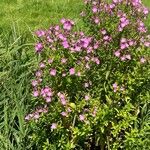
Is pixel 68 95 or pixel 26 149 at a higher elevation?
pixel 68 95

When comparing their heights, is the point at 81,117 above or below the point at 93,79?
below

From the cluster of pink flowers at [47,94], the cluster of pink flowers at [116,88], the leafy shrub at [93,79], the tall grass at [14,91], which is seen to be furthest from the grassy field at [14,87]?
the cluster of pink flowers at [116,88]

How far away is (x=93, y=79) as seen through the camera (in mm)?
4500

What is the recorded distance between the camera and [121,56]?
445cm

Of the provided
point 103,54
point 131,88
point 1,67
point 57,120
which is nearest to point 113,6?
point 103,54

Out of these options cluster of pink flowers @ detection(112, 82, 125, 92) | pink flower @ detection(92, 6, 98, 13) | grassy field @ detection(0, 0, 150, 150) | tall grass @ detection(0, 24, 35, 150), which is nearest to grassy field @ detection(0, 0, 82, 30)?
grassy field @ detection(0, 0, 150, 150)

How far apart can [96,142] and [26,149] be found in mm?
612

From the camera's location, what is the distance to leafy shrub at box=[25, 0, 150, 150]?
14.2 ft

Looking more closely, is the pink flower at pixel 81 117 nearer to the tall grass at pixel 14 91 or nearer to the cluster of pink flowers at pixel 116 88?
the cluster of pink flowers at pixel 116 88

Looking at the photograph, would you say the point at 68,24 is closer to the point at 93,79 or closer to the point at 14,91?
the point at 93,79

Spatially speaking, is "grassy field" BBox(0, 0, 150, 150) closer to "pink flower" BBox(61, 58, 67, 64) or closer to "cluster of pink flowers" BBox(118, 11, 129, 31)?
"pink flower" BBox(61, 58, 67, 64)

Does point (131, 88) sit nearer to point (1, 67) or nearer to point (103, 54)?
point (103, 54)

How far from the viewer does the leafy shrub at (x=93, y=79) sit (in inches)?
171

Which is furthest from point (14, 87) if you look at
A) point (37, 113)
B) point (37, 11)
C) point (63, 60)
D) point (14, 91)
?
point (37, 11)
